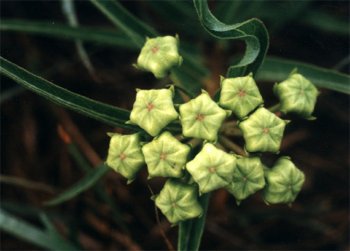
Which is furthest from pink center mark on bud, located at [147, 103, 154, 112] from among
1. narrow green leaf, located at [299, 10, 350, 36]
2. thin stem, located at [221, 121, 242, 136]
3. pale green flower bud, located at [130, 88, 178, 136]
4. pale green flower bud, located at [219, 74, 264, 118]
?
narrow green leaf, located at [299, 10, 350, 36]

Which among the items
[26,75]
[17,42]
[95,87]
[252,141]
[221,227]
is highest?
[26,75]

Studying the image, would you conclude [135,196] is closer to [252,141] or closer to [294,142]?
[294,142]

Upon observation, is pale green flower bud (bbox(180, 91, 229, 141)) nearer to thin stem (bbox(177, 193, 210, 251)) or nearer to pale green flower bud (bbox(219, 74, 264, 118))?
pale green flower bud (bbox(219, 74, 264, 118))

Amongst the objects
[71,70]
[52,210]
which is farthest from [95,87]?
[52,210]

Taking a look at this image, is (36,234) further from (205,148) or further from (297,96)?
(297,96)

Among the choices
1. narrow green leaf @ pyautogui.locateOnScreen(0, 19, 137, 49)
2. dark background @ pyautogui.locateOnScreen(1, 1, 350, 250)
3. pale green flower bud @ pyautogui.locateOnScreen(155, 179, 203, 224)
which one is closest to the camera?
pale green flower bud @ pyautogui.locateOnScreen(155, 179, 203, 224)
